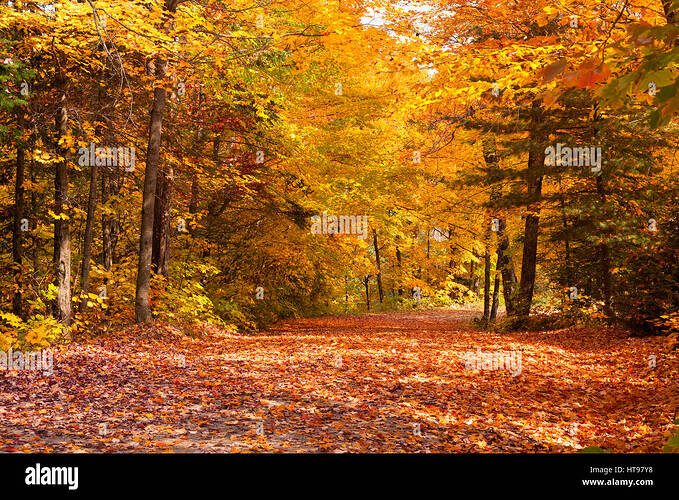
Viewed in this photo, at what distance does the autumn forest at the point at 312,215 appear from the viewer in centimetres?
590

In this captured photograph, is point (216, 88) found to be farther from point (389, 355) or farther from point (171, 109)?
point (389, 355)

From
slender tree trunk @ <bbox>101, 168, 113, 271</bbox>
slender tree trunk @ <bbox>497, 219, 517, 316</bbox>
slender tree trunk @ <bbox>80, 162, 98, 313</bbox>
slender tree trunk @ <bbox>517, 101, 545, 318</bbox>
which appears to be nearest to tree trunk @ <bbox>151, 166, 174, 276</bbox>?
slender tree trunk @ <bbox>101, 168, 113, 271</bbox>

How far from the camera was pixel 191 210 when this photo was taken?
1673 cm

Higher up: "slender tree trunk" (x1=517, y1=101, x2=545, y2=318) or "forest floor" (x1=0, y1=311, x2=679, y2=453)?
Answer: "slender tree trunk" (x1=517, y1=101, x2=545, y2=318)

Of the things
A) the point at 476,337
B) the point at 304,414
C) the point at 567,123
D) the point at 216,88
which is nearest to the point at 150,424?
the point at 304,414

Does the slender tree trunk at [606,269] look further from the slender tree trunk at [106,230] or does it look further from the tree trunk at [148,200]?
the slender tree trunk at [106,230]

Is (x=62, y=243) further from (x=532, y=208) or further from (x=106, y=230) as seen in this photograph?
(x=532, y=208)

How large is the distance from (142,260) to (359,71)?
10887 millimetres

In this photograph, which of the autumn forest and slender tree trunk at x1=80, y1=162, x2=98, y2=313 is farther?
slender tree trunk at x1=80, y1=162, x2=98, y2=313

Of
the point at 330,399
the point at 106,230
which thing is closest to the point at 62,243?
the point at 106,230

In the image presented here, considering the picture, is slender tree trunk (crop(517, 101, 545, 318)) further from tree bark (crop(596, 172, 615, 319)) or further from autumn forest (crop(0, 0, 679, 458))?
tree bark (crop(596, 172, 615, 319))

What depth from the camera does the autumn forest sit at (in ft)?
19.4

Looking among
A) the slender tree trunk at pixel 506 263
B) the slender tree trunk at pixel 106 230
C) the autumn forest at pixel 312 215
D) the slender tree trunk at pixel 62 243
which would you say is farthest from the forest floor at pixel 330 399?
the slender tree trunk at pixel 506 263

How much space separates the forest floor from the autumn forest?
52mm
